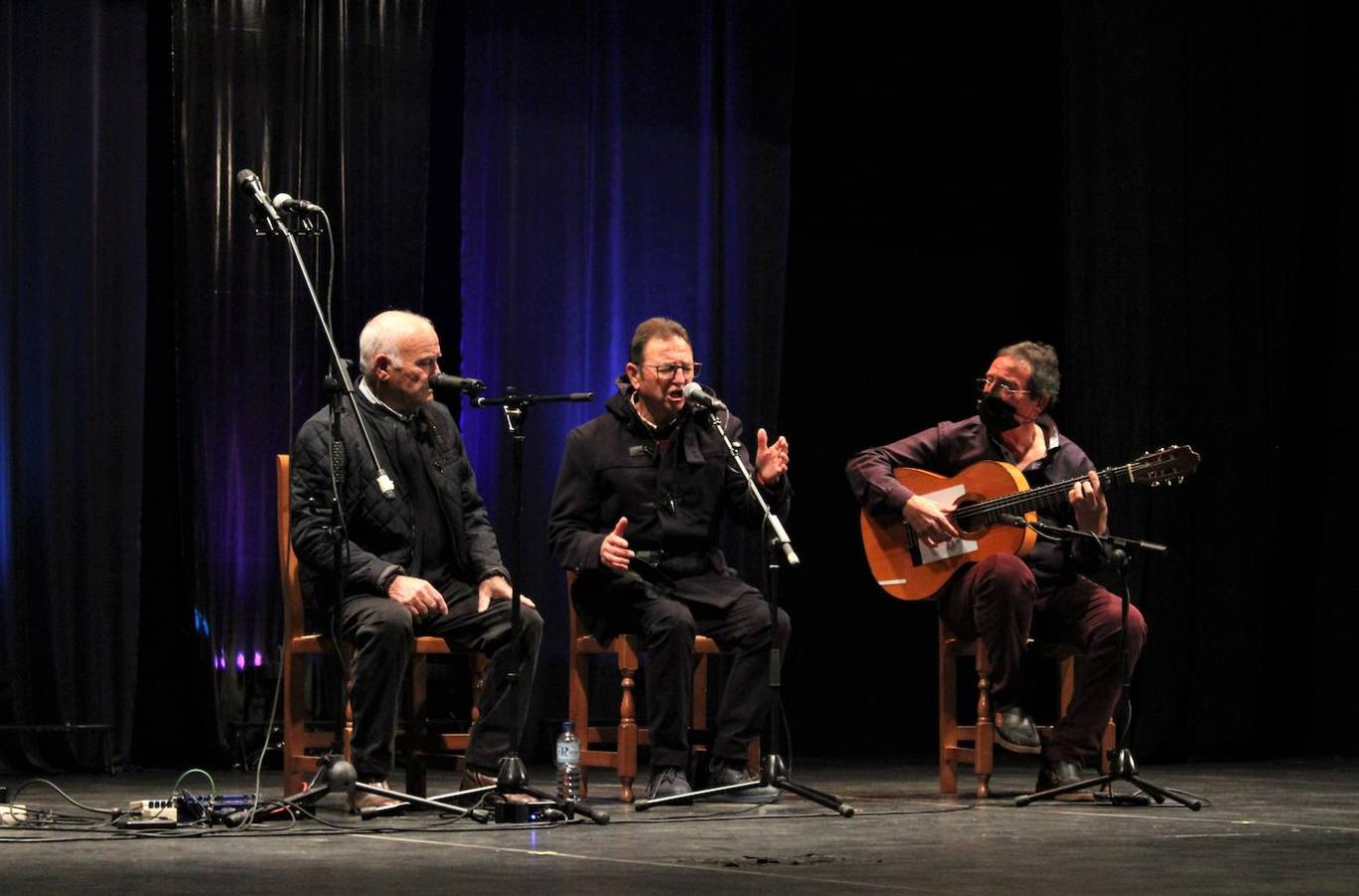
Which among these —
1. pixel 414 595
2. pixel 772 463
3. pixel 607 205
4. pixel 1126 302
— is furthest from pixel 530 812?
pixel 1126 302

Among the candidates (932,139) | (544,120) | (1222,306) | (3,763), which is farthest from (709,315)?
(3,763)

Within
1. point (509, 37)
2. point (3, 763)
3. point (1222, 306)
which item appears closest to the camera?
point (3, 763)

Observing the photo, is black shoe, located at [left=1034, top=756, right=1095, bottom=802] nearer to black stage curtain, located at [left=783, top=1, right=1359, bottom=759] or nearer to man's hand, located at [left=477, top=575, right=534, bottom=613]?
man's hand, located at [left=477, top=575, right=534, bottom=613]

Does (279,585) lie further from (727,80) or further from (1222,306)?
(1222,306)

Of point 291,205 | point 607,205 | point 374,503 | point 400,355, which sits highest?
point 607,205

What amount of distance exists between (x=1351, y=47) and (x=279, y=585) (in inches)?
182

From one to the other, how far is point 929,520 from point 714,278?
5.54 feet

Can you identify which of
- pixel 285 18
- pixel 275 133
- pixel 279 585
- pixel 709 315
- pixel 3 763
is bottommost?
Answer: pixel 3 763

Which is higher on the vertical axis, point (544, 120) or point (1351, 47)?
point (1351, 47)

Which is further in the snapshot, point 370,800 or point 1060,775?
point 1060,775

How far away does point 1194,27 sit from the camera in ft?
23.0

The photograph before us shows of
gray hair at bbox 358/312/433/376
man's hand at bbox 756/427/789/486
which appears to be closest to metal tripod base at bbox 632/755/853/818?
man's hand at bbox 756/427/789/486

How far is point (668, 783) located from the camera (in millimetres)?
4844

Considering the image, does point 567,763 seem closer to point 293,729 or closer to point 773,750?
point 773,750
